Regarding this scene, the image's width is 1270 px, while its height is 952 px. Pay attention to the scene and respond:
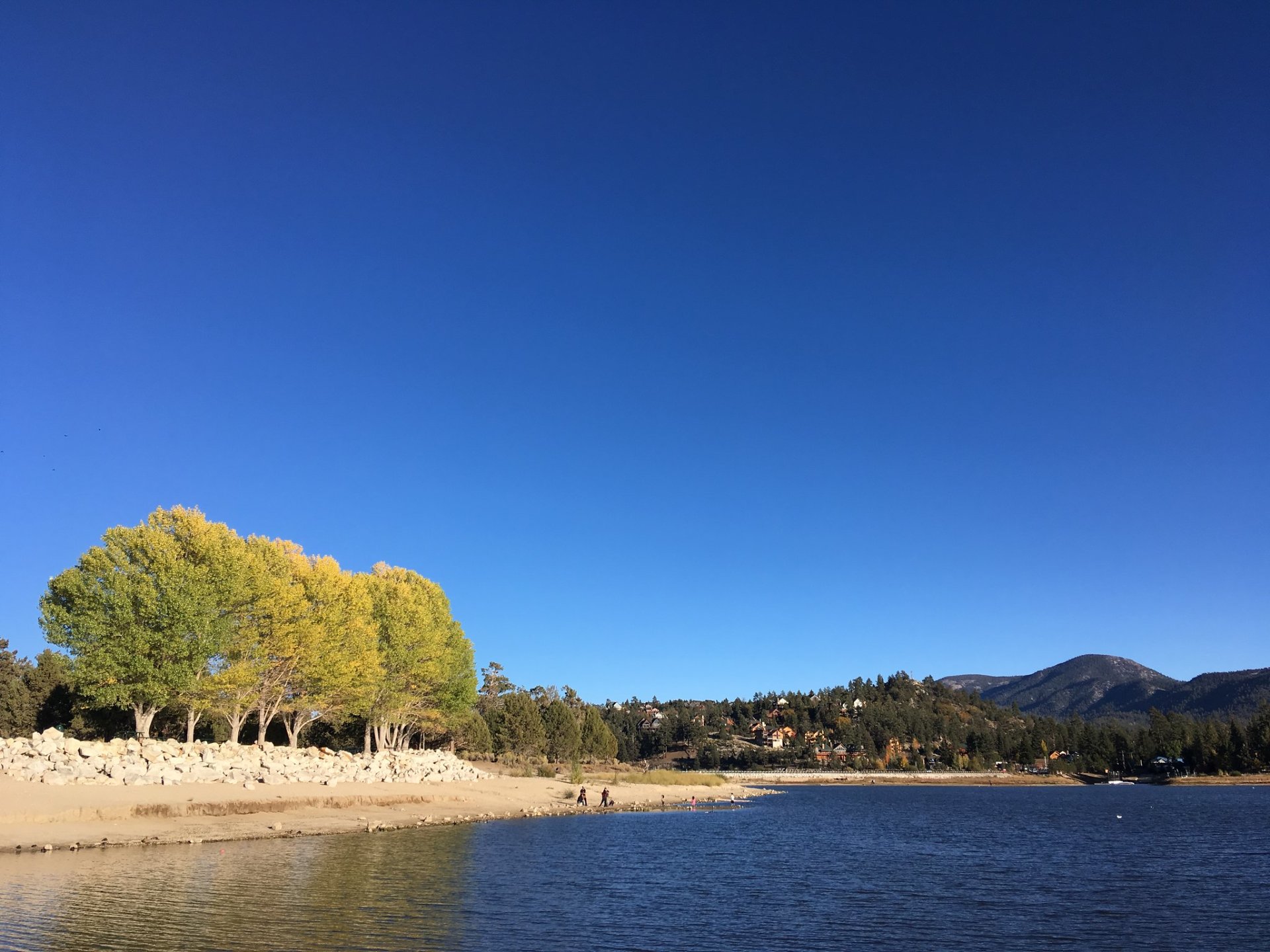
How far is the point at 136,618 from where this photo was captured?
5069 centimetres

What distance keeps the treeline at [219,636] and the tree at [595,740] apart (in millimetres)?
53113

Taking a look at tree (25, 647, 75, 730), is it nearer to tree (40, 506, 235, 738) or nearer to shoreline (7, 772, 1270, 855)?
tree (40, 506, 235, 738)

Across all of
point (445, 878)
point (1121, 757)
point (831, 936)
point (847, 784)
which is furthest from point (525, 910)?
point (1121, 757)

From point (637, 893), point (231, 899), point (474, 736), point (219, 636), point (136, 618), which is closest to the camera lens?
point (231, 899)

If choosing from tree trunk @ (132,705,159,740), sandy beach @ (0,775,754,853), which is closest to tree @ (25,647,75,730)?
tree trunk @ (132,705,159,740)

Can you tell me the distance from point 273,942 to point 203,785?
2945cm

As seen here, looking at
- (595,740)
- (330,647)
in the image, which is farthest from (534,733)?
(330,647)

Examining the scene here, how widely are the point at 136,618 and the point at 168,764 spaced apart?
38.4ft

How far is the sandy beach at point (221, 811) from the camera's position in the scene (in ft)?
101

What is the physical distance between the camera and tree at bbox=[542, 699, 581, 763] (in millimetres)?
114250

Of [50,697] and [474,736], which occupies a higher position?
[50,697]

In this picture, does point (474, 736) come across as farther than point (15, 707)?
Yes

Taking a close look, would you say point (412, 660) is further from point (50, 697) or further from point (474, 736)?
point (474, 736)

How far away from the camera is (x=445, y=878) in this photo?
26703 millimetres
